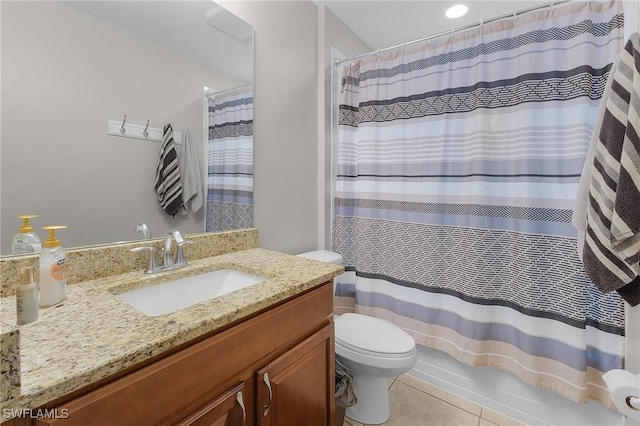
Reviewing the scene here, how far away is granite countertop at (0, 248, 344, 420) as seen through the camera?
1.60 ft

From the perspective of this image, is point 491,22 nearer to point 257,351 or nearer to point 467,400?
point 257,351

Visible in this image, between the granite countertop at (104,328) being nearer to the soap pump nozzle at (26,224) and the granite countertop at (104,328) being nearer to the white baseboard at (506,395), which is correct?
the soap pump nozzle at (26,224)

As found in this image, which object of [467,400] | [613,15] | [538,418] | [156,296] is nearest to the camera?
[156,296]

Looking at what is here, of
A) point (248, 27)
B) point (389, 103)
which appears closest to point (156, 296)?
point (248, 27)

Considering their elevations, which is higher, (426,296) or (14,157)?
(14,157)

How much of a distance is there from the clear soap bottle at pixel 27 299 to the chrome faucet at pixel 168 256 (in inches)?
14.7

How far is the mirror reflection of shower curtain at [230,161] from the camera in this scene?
4.53 ft

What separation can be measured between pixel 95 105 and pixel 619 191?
187 centimetres

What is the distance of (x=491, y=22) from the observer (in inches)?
58.4

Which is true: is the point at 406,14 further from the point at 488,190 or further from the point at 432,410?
the point at 432,410

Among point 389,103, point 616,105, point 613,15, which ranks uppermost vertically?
point 613,15

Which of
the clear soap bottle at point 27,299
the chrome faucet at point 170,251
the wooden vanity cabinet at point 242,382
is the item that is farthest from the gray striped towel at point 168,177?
the wooden vanity cabinet at point 242,382

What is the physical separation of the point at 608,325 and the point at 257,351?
1.53 meters

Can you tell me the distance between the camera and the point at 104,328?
2.12 ft
